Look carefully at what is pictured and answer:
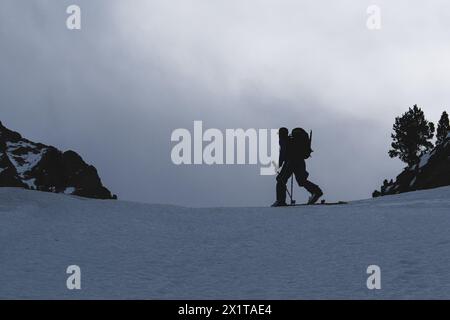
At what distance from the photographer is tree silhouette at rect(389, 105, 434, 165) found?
81.4m

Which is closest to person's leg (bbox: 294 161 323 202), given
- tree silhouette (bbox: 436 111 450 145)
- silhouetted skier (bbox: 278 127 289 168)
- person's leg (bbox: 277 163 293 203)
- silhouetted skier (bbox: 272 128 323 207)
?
silhouetted skier (bbox: 272 128 323 207)

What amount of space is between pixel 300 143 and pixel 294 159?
46cm

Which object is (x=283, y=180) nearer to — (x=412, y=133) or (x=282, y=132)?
(x=282, y=132)

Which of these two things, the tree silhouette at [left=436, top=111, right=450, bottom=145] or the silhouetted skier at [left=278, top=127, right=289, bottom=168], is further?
the tree silhouette at [left=436, top=111, right=450, bottom=145]

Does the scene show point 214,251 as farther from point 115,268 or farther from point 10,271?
point 10,271

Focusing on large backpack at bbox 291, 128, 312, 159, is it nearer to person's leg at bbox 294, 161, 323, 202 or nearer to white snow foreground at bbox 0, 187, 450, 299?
person's leg at bbox 294, 161, 323, 202

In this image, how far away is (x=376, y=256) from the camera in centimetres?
988

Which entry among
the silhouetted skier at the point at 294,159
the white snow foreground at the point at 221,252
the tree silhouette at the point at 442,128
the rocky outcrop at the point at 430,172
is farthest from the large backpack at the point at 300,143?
the tree silhouette at the point at 442,128

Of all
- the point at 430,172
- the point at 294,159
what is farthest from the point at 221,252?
the point at 430,172

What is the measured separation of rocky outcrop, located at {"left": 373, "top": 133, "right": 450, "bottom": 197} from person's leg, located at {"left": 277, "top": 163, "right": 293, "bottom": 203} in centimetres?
5611

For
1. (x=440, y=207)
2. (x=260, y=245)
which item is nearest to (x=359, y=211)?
(x=440, y=207)

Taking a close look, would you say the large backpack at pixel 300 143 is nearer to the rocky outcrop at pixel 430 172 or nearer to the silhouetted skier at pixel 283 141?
the silhouetted skier at pixel 283 141

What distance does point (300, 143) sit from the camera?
17.3m
